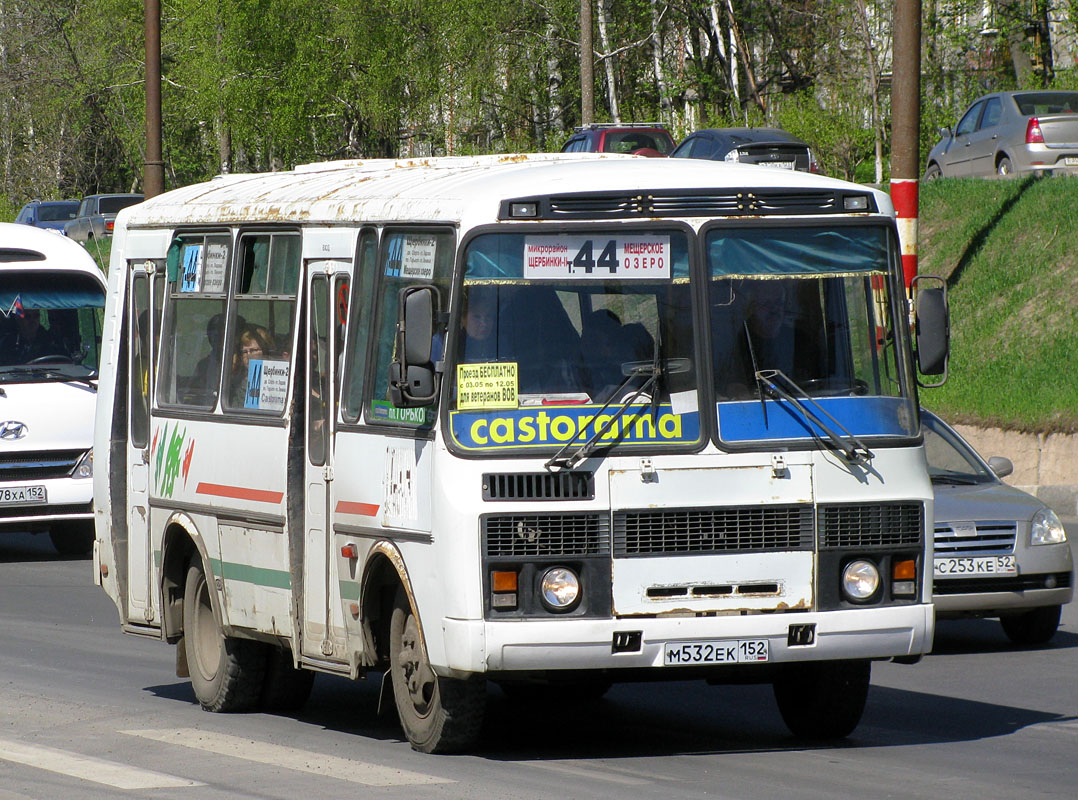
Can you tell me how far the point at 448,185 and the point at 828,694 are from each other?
2.67 meters

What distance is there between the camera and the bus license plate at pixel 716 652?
24.5 feet

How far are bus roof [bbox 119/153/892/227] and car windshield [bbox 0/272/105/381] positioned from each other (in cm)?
727

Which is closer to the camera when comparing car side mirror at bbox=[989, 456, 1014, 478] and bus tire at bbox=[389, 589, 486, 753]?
bus tire at bbox=[389, 589, 486, 753]

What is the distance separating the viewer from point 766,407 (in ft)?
25.3

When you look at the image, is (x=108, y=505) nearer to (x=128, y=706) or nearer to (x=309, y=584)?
(x=128, y=706)

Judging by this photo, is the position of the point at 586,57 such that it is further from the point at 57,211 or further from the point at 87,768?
the point at 87,768

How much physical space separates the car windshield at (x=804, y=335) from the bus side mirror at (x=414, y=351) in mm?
1131

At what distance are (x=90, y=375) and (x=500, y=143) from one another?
3735cm

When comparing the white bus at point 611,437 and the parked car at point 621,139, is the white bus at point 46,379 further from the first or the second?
the parked car at point 621,139

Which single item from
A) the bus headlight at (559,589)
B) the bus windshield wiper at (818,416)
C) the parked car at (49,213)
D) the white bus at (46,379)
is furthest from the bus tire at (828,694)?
the parked car at (49,213)

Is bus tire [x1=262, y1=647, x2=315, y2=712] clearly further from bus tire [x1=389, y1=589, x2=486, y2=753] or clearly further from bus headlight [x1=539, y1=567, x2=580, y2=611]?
bus headlight [x1=539, y1=567, x2=580, y2=611]

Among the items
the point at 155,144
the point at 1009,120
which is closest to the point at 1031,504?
the point at 155,144

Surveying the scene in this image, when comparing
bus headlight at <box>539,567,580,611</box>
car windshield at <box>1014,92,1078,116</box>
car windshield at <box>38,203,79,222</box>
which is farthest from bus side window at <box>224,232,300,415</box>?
car windshield at <box>38,203,79,222</box>

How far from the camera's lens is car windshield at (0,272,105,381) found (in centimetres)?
1683
